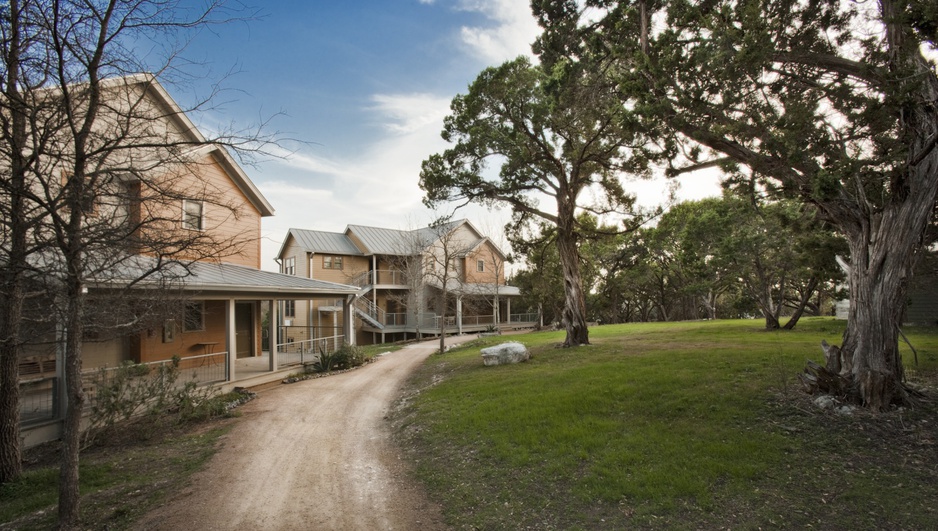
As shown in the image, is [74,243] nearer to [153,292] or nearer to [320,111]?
[153,292]

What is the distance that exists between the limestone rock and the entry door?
9832 mm

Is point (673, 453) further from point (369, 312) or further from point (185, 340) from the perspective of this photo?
point (369, 312)

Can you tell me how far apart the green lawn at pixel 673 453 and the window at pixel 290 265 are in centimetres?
2355

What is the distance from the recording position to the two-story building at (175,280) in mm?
5789

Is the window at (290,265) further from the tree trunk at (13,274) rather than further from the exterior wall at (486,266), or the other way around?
the tree trunk at (13,274)

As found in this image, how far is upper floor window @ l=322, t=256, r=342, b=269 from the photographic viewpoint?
101 ft

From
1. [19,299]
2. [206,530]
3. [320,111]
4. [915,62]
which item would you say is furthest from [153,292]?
[915,62]

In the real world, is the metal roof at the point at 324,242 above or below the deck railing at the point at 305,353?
above

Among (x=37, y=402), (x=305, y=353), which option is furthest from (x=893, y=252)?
(x=305, y=353)

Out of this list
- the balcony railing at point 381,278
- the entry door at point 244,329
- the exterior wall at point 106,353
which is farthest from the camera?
the balcony railing at point 381,278

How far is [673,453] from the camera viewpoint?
20.1 ft

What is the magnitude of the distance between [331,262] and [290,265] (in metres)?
3.08

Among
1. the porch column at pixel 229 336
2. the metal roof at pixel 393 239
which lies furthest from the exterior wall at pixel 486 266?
the porch column at pixel 229 336

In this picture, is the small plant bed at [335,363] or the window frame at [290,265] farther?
the window frame at [290,265]
